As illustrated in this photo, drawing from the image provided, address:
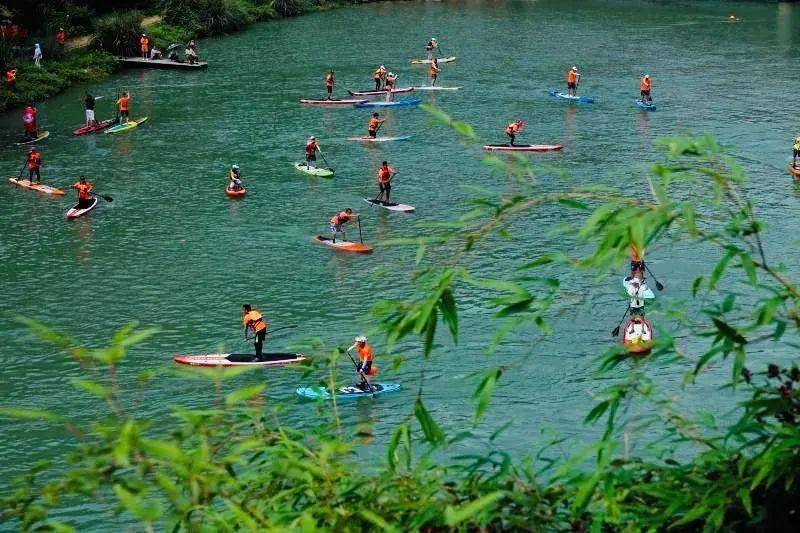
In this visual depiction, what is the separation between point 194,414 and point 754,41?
2399 inches

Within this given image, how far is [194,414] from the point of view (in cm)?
722

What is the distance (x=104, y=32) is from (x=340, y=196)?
94.1 feet

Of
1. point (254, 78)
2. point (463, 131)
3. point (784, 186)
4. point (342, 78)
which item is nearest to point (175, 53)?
point (254, 78)

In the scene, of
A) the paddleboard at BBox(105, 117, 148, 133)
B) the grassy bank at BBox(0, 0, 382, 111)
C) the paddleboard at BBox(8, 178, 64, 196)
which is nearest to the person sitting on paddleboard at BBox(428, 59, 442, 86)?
the paddleboard at BBox(105, 117, 148, 133)

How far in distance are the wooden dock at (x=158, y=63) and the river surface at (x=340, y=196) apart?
41.3 inches

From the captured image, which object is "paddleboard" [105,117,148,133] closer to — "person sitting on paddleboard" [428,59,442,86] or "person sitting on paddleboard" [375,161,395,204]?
"person sitting on paddleboard" [428,59,442,86]

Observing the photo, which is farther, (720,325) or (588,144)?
(588,144)

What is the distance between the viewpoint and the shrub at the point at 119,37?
196 feet

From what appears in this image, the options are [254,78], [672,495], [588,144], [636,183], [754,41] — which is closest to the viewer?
[672,495]

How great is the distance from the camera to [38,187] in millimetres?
37969

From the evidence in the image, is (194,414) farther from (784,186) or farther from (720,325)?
(784,186)

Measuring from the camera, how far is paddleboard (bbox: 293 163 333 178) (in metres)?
38.7

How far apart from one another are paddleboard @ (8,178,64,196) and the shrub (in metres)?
22.2

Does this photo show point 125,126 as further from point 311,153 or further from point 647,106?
point 647,106
